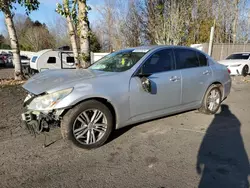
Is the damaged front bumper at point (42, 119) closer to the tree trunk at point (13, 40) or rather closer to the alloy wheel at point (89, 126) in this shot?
the alloy wheel at point (89, 126)

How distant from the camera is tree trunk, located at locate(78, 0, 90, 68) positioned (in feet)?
23.6

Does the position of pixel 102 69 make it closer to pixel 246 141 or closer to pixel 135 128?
pixel 135 128

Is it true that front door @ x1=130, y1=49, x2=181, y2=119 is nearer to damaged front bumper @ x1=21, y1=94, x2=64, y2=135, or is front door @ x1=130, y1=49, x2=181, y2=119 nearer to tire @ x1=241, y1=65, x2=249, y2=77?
damaged front bumper @ x1=21, y1=94, x2=64, y2=135

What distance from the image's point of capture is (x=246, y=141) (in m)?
3.82

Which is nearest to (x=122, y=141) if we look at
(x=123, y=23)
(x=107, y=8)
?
(x=123, y=23)

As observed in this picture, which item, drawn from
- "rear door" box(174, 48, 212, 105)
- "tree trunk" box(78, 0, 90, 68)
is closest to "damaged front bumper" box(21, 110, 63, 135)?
"rear door" box(174, 48, 212, 105)

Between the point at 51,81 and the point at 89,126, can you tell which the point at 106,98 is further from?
the point at 51,81

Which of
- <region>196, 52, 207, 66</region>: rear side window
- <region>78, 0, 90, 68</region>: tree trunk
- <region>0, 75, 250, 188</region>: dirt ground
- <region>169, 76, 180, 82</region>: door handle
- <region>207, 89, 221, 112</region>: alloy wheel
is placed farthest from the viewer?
<region>78, 0, 90, 68</region>: tree trunk

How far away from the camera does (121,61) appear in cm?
430

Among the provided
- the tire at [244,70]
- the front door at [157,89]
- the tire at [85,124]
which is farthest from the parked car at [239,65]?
the tire at [85,124]

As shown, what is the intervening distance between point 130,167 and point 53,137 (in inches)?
63.5

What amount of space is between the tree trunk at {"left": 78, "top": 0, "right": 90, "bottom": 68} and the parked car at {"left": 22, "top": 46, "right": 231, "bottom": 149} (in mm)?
3056

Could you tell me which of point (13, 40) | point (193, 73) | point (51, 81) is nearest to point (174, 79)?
point (193, 73)

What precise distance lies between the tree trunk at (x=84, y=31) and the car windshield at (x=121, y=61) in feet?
10.00
